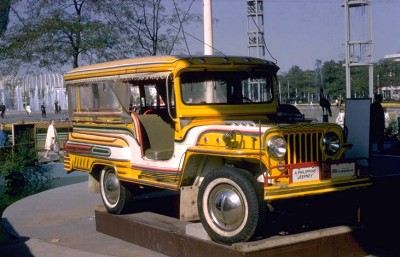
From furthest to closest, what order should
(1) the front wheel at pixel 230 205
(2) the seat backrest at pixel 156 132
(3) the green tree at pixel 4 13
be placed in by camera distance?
(3) the green tree at pixel 4 13 < (2) the seat backrest at pixel 156 132 < (1) the front wheel at pixel 230 205

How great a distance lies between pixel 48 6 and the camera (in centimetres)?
2253

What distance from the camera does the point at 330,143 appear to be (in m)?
7.31

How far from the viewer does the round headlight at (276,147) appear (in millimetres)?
6824

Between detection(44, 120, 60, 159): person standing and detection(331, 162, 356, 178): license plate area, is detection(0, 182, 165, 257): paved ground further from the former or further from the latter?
detection(44, 120, 60, 159): person standing

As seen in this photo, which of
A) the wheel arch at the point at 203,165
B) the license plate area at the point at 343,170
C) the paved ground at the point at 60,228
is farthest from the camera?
the paved ground at the point at 60,228

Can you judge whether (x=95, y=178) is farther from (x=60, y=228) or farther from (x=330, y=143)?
(x=330, y=143)

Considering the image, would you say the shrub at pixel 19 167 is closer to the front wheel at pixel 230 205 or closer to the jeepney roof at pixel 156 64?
the jeepney roof at pixel 156 64

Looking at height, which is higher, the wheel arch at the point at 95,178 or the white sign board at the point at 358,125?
the white sign board at the point at 358,125

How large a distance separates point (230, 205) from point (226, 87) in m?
2.38

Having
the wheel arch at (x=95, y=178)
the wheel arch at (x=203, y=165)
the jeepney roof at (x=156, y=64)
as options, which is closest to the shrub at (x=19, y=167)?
the wheel arch at (x=95, y=178)

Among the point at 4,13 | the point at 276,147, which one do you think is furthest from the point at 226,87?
the point at 4,13

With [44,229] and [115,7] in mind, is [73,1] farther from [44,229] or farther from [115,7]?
[44,229]

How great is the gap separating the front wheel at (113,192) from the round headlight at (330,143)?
11.1 feet

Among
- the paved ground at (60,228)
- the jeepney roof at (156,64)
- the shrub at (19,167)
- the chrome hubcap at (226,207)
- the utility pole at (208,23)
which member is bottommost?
the paved ground at (60,228)
